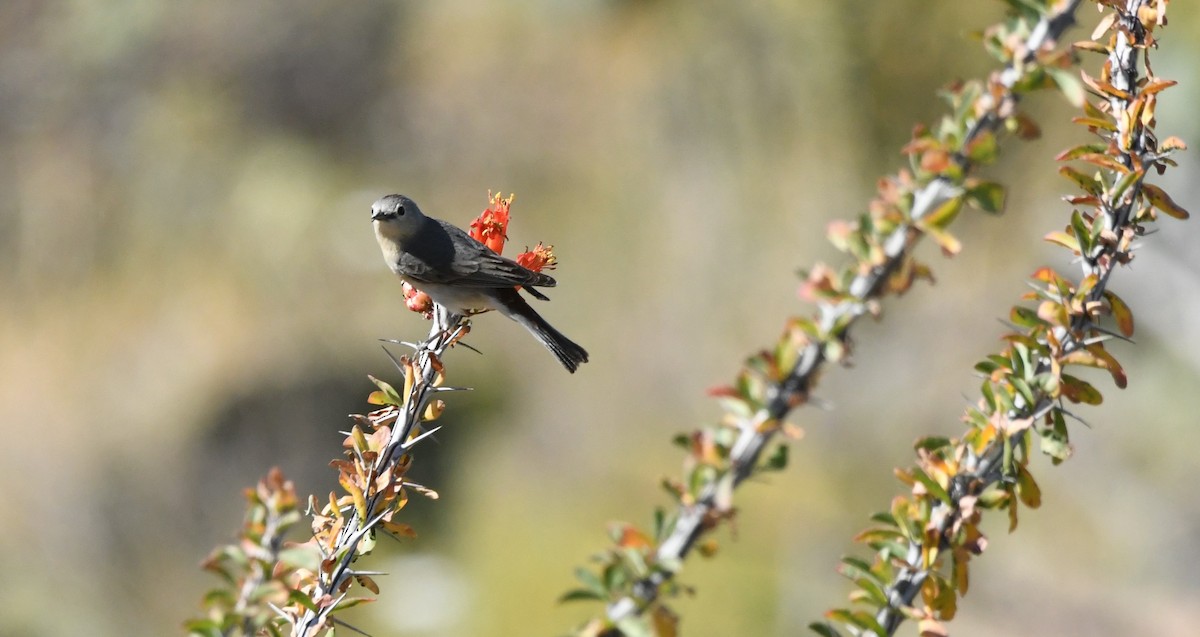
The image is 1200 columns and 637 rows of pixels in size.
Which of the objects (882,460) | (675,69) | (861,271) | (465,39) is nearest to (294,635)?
(861,271)

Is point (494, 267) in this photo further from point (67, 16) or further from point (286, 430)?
point (67, 16)

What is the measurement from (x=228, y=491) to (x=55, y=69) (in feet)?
21.6

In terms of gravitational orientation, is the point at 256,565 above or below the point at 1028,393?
below

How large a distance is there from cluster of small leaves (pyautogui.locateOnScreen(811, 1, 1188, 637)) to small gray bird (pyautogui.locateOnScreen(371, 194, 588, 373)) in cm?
173

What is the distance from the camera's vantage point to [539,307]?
37.1 feet

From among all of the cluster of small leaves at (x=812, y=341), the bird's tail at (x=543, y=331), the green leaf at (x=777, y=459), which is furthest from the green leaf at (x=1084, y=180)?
the bird's tail at (x=543, y=331)

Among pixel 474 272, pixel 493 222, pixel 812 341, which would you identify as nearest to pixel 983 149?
pixel 812 341

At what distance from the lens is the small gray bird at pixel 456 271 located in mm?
3846

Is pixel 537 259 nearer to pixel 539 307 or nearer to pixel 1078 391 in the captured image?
pixel 1078 391

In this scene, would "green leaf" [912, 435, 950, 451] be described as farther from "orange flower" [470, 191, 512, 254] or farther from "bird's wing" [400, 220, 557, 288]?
"bird's wing" [400, 220, 557, 288]

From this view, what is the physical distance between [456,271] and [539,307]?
725 centimetres

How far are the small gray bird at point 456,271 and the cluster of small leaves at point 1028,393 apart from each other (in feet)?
5.69

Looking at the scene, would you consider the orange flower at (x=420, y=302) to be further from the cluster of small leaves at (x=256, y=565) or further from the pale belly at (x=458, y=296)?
the cluster of small leaves at (x=256, y=565)

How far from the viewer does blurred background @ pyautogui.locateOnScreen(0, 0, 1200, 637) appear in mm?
9141
